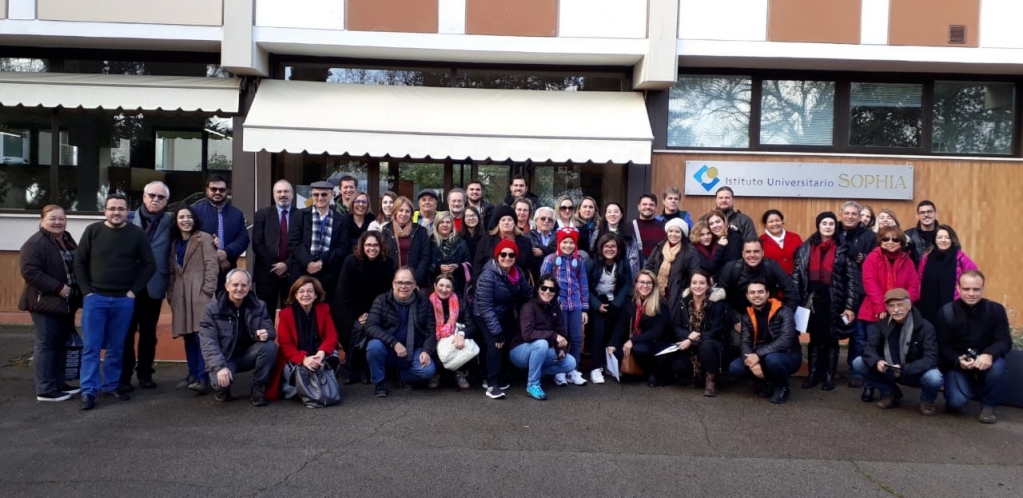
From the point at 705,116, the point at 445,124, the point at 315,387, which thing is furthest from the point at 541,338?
the point at 705,116

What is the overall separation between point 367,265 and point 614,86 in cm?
524

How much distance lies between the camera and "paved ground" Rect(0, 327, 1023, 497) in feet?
15.3

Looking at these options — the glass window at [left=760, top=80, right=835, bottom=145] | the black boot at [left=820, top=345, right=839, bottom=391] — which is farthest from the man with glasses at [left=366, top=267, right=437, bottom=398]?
the glass window at [left=760, top=80, right=835, bottom=145]

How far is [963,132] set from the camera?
1078 cm

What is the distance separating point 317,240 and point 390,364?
1.49 metres

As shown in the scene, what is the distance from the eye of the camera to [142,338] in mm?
6977

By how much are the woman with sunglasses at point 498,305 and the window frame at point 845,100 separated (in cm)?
449

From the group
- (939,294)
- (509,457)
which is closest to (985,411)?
(939,294)

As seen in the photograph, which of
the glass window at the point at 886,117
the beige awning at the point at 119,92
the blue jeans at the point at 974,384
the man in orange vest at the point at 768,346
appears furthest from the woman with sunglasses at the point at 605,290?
the beige awning at the point at 119,92

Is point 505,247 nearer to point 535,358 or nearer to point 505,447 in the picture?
point 535,358

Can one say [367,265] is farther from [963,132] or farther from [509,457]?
[963,132]

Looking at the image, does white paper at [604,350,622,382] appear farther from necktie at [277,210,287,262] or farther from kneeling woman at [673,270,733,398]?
necktie at [277,210,287,262]

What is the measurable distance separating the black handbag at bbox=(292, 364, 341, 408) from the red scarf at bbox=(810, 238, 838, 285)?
15.1 ft

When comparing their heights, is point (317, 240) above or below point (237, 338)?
above
